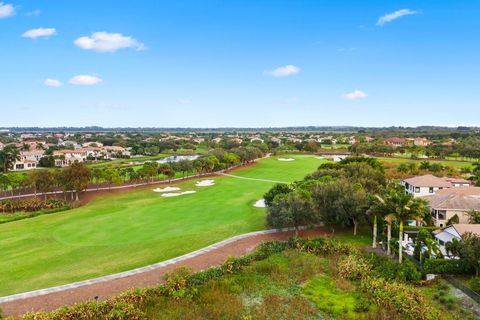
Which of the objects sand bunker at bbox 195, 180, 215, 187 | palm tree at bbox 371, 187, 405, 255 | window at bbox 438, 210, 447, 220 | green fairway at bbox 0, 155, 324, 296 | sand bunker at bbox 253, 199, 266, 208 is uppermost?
palm tree at bbox 371, 187, 405, 255

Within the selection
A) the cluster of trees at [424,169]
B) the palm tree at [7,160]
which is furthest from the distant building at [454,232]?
the palm tree at [7,160]

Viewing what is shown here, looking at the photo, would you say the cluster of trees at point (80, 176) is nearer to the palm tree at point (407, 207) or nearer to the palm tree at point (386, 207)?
the palm tree at point (386, 207)

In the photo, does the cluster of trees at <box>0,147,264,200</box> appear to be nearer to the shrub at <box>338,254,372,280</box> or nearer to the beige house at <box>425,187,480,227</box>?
the shrub at <box>338,254,372,280</box>

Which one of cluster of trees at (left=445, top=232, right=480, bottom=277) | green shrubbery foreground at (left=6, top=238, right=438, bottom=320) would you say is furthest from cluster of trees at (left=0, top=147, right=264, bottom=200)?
cluster of trees at (left=445, top=232, right=480, bottom=277)

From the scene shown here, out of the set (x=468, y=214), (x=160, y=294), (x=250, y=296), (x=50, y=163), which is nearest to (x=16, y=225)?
(x=160, y=294)

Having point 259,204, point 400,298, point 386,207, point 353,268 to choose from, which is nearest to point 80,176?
point 259,204

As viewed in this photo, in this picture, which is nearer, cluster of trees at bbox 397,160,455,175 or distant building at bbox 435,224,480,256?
distant building at bbox 435,224,480,256

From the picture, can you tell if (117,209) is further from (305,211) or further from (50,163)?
(50,163)
